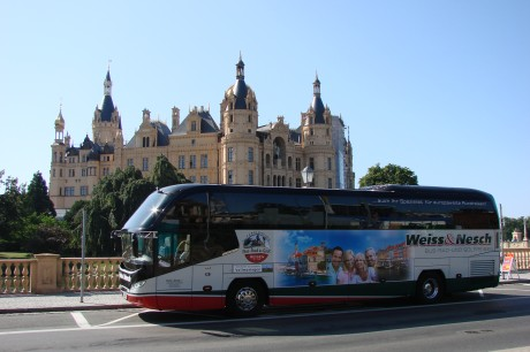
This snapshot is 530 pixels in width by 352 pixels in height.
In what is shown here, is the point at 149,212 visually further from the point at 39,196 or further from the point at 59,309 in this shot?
the point at 39,196

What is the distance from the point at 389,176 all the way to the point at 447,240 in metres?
50.8

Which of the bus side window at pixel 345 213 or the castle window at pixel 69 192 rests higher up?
the castle window at pixel 69 192

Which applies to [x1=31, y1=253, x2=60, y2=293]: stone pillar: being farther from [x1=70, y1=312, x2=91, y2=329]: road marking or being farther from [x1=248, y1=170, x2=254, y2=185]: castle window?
[x1=248, y1=170, x2=254, y2=185]: castle window

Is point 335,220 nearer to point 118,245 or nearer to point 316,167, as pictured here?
point 118,245

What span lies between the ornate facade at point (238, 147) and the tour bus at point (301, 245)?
243 ft

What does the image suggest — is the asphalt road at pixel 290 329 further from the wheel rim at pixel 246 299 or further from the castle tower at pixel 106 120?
the castle tower at pixel 106 120

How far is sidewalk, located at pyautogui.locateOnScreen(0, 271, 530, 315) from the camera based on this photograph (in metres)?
14.8

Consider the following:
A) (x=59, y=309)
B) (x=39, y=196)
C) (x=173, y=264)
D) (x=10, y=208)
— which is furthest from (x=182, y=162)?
(x=173, y=264)

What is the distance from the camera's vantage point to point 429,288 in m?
16.6

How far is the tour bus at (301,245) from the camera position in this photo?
13.0 meters

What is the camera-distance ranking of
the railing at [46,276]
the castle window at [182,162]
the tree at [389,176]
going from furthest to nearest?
1. the castle window at [182,162]
2. the tree at [389,176]
3. the railing at [46,276]

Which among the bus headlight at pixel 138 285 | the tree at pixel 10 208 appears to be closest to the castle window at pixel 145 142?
the tree at pixel 10 208

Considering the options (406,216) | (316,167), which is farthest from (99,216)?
(316,167)

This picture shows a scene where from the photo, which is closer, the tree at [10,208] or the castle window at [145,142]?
the tree at [10,208]
